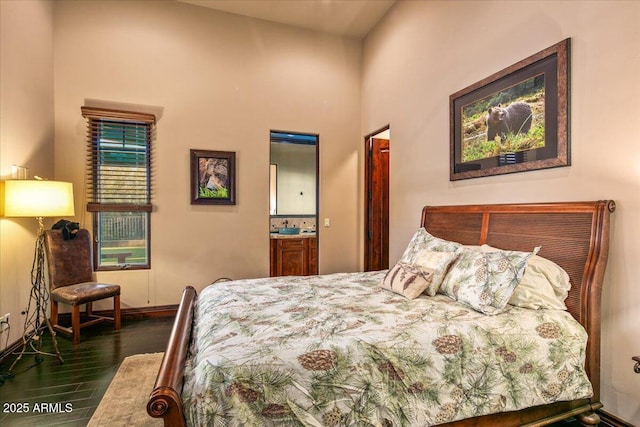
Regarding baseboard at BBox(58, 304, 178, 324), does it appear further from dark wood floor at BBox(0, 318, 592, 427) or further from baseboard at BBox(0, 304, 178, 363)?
dark wood floor at BBox(0, 318, 592, 427)

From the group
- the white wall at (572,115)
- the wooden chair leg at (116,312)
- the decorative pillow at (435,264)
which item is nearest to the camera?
the white wall at (572,115)

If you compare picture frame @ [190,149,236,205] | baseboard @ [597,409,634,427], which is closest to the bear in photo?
baseboard @ [597,409,634,427]

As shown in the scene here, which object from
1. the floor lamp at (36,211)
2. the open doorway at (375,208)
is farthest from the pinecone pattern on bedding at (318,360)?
the open doorway at (375,208)

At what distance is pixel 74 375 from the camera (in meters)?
2.53

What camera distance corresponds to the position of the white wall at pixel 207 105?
12.3 feet

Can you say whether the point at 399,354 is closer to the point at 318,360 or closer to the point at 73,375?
the point at 318,360

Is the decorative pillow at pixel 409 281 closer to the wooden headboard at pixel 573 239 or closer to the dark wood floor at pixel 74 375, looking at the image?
the wooden headboard at pixel 573 239

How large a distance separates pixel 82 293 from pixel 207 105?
257 cm

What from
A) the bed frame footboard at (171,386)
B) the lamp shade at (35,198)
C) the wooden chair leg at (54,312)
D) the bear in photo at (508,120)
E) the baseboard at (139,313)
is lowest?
the baseboard at (139,313)

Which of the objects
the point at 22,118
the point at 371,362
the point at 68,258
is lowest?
the point at 371,362

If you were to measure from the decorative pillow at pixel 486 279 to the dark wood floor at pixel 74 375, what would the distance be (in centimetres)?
88

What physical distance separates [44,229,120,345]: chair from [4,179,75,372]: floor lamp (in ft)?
0.40

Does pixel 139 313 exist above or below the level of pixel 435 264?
below

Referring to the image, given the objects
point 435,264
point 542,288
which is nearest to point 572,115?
point 542,288
